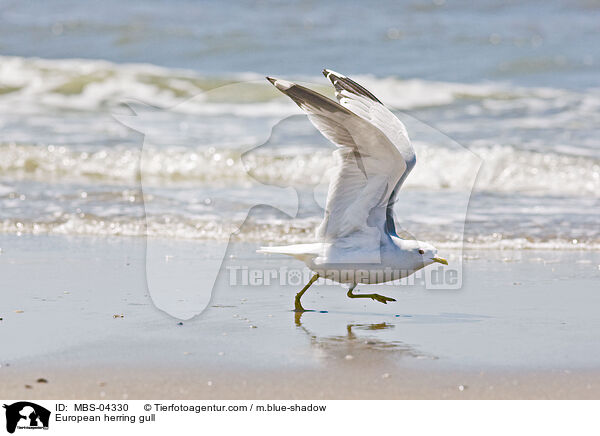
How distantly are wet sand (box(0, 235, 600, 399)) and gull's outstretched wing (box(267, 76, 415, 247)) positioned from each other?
1.79 feet

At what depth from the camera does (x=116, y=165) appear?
427 inches

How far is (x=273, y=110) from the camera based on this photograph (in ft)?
47.1

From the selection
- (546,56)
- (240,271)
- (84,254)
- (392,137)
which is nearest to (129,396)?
(392,137)

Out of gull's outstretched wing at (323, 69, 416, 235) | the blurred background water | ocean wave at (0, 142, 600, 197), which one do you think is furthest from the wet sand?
ocean wave at (0, 142, 600, 197)

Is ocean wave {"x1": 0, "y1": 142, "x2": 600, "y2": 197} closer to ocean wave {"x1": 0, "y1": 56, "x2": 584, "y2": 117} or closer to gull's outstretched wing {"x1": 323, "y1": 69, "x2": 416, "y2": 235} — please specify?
ocean wave {"x1": 0, "y1": 56, "x2": 584, "y2": 117}

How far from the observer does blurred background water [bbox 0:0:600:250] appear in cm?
835

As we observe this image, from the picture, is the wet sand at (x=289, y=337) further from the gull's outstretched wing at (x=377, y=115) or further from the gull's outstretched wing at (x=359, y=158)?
the gull's outstretched wing at (x=377, y=115)

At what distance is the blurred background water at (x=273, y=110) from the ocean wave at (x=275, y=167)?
3 cm

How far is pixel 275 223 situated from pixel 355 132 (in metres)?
3.65

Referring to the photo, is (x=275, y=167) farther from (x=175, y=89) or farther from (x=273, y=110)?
(x=175, y=89)

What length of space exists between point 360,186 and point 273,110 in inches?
384

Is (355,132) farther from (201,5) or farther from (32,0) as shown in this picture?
(32,0)

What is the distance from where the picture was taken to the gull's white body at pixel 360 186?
4402mm
